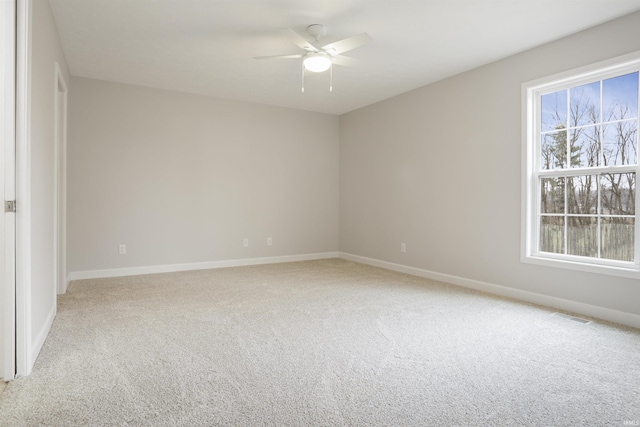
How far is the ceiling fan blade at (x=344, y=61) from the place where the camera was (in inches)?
163

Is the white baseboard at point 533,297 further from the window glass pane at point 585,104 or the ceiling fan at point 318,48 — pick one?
the ceiling fan at point 318,48

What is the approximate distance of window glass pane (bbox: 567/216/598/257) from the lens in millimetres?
3564

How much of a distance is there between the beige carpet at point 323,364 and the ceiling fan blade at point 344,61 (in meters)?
2.56

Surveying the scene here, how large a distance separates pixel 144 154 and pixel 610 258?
546 centimetres

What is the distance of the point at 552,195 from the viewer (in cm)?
391

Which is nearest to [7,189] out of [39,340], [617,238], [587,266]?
[39,340]

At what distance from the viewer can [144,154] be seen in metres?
5.28

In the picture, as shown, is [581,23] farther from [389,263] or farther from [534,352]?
[389,263]

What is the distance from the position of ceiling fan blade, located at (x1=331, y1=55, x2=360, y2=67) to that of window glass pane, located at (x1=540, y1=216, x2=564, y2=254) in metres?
Result: 2.61

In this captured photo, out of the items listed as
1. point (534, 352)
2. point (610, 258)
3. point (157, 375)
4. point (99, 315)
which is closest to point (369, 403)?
point (157, 375)

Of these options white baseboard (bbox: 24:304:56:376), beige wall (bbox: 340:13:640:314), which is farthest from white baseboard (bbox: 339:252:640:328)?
white baseboard (bbox: 24:304:56:376)

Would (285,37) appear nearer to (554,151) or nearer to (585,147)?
(554,151)

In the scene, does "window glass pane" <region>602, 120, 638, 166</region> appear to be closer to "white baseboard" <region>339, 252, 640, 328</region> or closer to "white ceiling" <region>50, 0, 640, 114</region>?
"white ceiling" <region>50, 0, 640, 114</region>

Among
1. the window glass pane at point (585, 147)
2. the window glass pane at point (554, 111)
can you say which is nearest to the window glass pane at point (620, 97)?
the window glass pane at point (585, 147)
